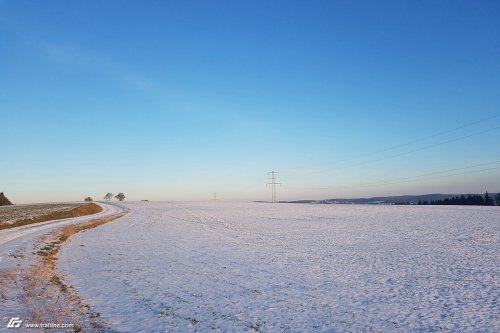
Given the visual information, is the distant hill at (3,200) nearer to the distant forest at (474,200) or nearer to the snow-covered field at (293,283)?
the snow-covered field at (293,283)

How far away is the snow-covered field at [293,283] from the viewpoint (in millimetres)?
10969

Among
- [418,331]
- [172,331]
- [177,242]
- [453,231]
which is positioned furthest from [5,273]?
[453,231]

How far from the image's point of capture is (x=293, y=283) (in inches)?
616

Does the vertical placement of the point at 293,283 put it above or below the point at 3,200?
below

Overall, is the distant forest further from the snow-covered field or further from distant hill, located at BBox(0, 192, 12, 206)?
distant hill, located at BBox(0, 192, 12, 206)

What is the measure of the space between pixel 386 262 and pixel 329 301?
8088 mm

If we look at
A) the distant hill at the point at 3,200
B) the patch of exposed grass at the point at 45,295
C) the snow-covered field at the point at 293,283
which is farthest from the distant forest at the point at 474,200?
the distant hill at the point at 3,200

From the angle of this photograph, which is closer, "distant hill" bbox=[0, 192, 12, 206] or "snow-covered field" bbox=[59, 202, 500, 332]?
"snow-covered field" bbox=[59, 202, 500, 332]

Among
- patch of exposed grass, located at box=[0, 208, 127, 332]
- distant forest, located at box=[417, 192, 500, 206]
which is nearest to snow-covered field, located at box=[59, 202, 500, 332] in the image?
patch of exposed grass, located at box=[0, 208, 127, 332]

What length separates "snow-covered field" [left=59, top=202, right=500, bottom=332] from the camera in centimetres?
1097

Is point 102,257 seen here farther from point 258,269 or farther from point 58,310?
point 58,310

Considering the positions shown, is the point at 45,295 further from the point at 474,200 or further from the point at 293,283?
the point at 474,200

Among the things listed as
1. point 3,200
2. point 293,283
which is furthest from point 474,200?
point 3,200

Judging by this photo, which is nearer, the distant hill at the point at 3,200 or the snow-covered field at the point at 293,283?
the snow-covered field at the point at 293,283
